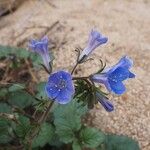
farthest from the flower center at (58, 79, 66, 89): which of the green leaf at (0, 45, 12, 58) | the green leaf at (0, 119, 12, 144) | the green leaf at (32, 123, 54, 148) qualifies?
the green leaf at (0, 45, 12, 58)

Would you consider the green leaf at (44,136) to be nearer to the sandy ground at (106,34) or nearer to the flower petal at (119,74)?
the sandy ground at (106,34)

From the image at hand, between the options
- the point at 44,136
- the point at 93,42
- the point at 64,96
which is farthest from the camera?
the point at 44,136

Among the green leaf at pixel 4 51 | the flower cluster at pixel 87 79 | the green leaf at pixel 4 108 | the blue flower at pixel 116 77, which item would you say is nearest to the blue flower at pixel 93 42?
the flower cluster at pixel 87 79

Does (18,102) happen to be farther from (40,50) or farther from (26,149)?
(40,50)

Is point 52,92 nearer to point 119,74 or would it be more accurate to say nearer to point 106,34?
point 119,74

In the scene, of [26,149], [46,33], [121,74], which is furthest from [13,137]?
[46,33]

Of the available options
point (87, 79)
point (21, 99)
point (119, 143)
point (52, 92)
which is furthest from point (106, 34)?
point (52, 92)

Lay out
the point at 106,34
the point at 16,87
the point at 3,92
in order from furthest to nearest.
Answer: the point at 106,34, the point at 3,92, the point at 16,87
